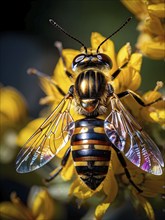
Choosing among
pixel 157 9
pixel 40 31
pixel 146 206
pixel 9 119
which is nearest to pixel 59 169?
pixel 146 206

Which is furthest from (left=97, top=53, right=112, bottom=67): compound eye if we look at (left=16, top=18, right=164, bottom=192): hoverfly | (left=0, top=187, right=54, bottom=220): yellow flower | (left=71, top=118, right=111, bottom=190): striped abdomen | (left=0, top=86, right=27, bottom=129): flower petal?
(left=0, top=86, right=27, bottom=129): flower petal

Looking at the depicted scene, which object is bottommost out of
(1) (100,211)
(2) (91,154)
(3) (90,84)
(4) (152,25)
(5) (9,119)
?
(1) (100,211)

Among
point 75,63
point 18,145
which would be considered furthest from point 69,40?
point 75,63

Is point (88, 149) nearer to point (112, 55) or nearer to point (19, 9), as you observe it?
point (112, 55)

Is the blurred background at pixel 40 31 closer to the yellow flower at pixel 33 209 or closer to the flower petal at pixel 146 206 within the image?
the yellow flower at pixel 33 209

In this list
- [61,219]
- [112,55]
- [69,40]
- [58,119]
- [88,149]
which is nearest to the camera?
[88,149]

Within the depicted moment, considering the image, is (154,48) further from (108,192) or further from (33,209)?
(33,209)
